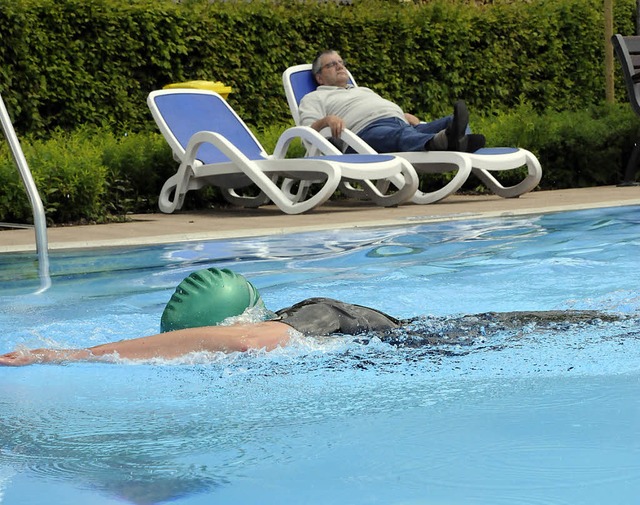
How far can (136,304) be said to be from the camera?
541 cm

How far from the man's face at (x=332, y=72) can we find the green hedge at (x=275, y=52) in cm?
173

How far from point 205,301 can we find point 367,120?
7.02 metres

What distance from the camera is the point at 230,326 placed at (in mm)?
3871

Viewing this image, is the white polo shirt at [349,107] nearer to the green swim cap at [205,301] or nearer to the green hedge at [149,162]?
the green hedge at [149,162]

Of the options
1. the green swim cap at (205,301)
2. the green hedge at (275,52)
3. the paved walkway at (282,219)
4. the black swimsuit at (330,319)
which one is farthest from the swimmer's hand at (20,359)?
the green hedge at (275,52)

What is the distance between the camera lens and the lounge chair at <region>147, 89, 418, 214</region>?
355 inches

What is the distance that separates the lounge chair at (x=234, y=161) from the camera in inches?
355

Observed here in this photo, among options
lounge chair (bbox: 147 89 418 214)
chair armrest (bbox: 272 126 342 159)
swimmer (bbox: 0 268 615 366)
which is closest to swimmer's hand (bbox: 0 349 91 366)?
swimmer (bbox: 0 268 615 366)

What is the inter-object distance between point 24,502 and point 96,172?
6423 millimetres

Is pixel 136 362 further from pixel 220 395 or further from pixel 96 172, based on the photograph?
pixel 96 172

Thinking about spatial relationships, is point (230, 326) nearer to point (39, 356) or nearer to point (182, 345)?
point (182, 345)

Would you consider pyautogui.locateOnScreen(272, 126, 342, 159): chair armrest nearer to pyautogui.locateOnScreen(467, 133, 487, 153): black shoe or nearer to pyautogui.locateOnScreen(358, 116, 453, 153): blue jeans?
pyautogui.locateOnScreen(358, 116, 453, 153): blue jeans

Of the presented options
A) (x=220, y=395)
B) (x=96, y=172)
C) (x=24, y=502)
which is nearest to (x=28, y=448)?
(x=24, y=502)

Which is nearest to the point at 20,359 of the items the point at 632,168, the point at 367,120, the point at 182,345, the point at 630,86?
the point at 182,345
